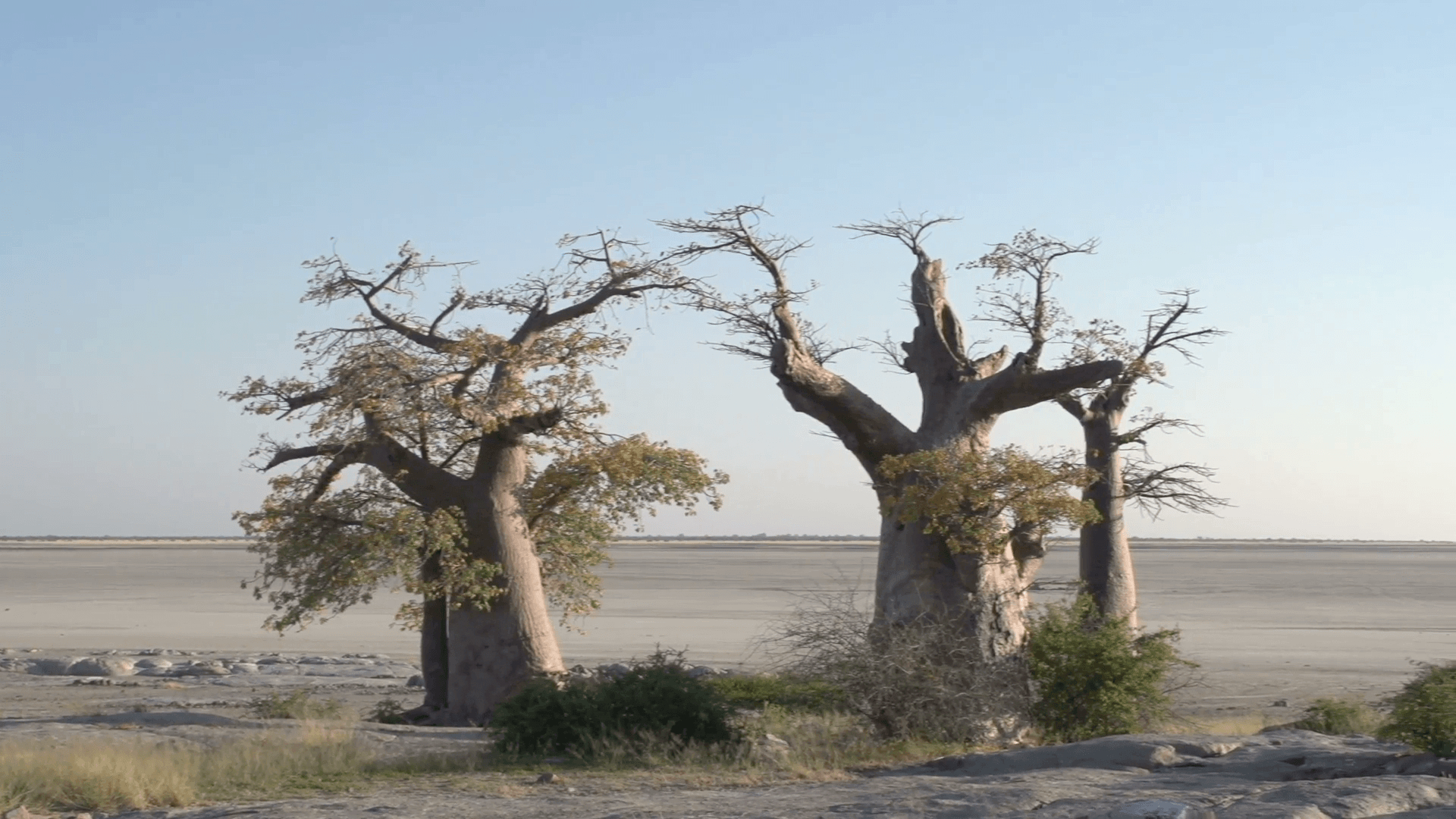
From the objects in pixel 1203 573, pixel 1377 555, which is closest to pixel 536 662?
pixel 1203 573

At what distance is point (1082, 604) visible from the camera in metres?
17.6

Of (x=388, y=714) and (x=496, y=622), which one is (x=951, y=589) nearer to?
(x=496, y=622)

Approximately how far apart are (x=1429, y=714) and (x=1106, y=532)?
927 centimetres

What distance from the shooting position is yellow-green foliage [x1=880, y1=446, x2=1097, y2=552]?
1688 centimetres

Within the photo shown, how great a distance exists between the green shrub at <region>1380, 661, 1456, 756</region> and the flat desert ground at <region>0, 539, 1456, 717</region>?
22.6 ft

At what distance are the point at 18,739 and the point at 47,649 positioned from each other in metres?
24.1

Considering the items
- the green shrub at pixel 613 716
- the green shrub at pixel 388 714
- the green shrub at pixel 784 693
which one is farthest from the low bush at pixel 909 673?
the green shrub at pixel 388 714

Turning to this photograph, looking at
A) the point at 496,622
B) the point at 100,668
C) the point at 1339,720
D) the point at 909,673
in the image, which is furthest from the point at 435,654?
the point at 100,668

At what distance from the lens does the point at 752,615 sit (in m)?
47.4

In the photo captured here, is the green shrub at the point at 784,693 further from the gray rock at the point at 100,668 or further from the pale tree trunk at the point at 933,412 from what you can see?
the gray rock at the point at 100,668

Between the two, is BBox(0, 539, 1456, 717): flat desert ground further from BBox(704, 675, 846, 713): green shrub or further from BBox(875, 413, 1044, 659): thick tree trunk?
BBox(704, 675, 846, 713): green shrub

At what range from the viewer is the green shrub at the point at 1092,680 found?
16719 millimetres

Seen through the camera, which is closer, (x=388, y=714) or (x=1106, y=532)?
(x=388, y=714)

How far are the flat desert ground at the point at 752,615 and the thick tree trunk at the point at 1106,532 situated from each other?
74 centimetres
